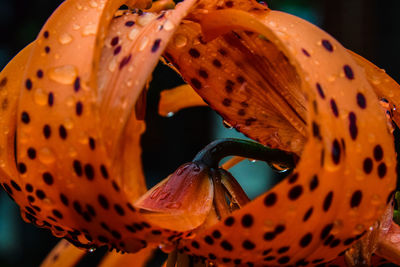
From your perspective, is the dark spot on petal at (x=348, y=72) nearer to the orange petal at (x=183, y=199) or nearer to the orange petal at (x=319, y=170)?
the orange petal at (x=319, y=170)

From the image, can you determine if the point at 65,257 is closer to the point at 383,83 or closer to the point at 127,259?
the point at 127,259

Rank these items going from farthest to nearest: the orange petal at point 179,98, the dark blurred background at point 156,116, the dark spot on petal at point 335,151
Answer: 1. the dark blurred background at point 156,116
2. the orange petal at point 179,98
3. the dark spot on petal at point 335,151

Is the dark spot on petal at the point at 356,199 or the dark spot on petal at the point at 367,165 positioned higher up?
the dark spot on petal at the point at 367,165

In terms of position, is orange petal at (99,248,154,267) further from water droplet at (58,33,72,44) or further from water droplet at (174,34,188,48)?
water droplet at (58,33,72,44)

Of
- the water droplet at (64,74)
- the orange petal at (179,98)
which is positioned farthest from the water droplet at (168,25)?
the orange petal at (179,98)

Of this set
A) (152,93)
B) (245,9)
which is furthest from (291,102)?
(152,93)
